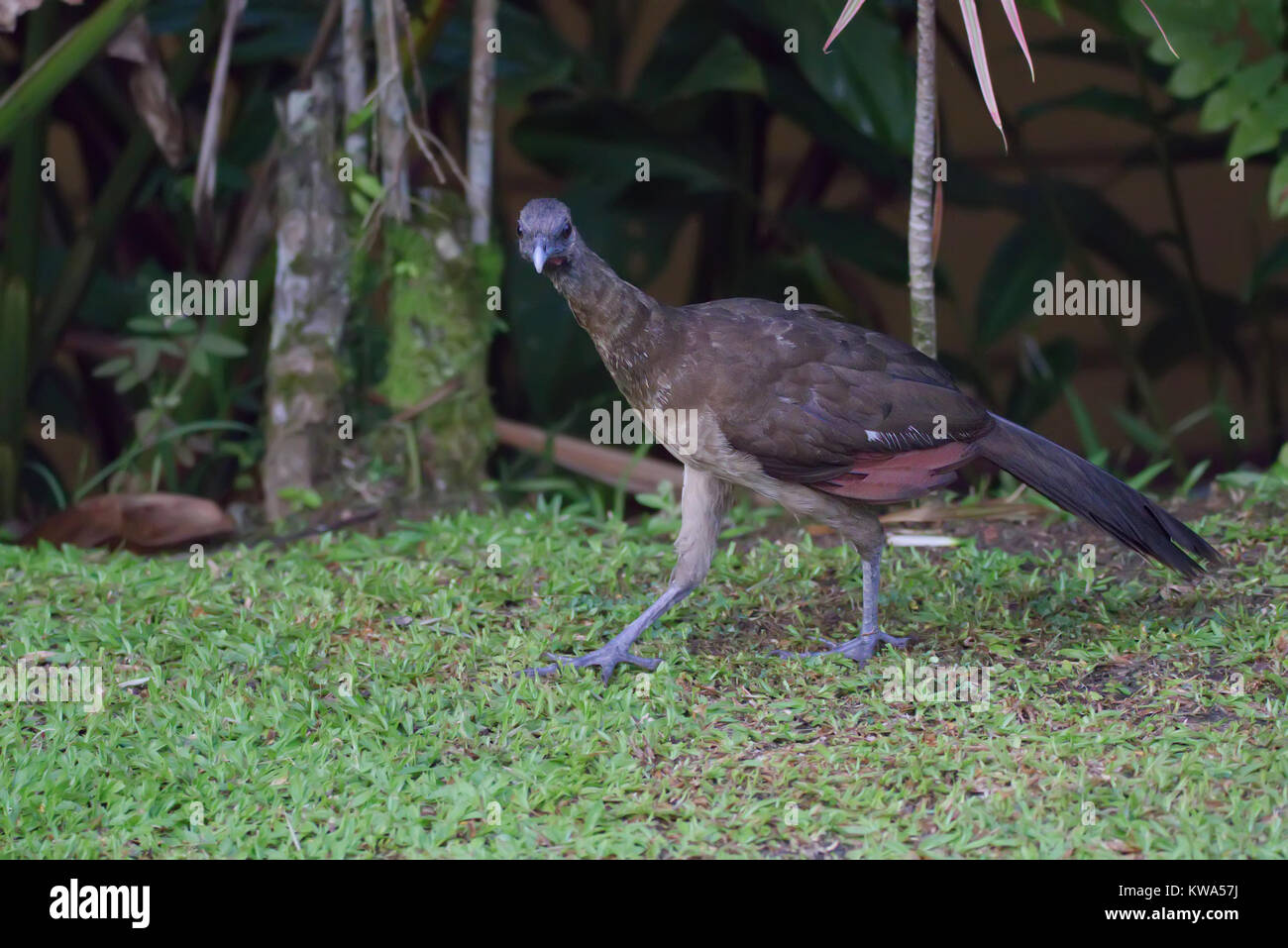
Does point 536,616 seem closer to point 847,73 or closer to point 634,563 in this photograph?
point 634,563

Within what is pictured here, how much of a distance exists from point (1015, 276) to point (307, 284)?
3175 mm

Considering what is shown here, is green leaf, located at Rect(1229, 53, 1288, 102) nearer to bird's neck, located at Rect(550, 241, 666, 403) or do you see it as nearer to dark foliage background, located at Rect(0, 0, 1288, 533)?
dark foliage background, located at Rect(0, 0, 1288, 533)

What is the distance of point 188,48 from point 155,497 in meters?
1.78

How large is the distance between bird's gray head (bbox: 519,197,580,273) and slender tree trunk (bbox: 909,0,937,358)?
118 cm

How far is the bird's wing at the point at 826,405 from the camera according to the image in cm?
355

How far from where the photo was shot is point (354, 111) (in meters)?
4.80

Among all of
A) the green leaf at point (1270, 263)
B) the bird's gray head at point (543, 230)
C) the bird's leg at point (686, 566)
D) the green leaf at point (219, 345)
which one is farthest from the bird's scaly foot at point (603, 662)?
the green leaf at point (1270, 263)

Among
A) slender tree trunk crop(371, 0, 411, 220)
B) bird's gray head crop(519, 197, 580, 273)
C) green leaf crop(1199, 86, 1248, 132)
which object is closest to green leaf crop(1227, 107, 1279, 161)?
green leaf crop(1199, 86, 1248, 132)

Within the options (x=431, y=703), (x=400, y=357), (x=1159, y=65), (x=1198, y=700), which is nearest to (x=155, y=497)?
(x=400, y=357)

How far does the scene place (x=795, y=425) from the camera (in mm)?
3547

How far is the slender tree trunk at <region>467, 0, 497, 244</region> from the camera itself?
4.85 metres

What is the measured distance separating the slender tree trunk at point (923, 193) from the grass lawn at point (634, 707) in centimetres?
77

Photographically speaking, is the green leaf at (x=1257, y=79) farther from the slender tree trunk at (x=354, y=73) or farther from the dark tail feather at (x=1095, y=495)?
the slender tree trunk at (x=354, y=73)

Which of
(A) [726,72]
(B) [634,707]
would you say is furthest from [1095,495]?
(A) [726,72]
